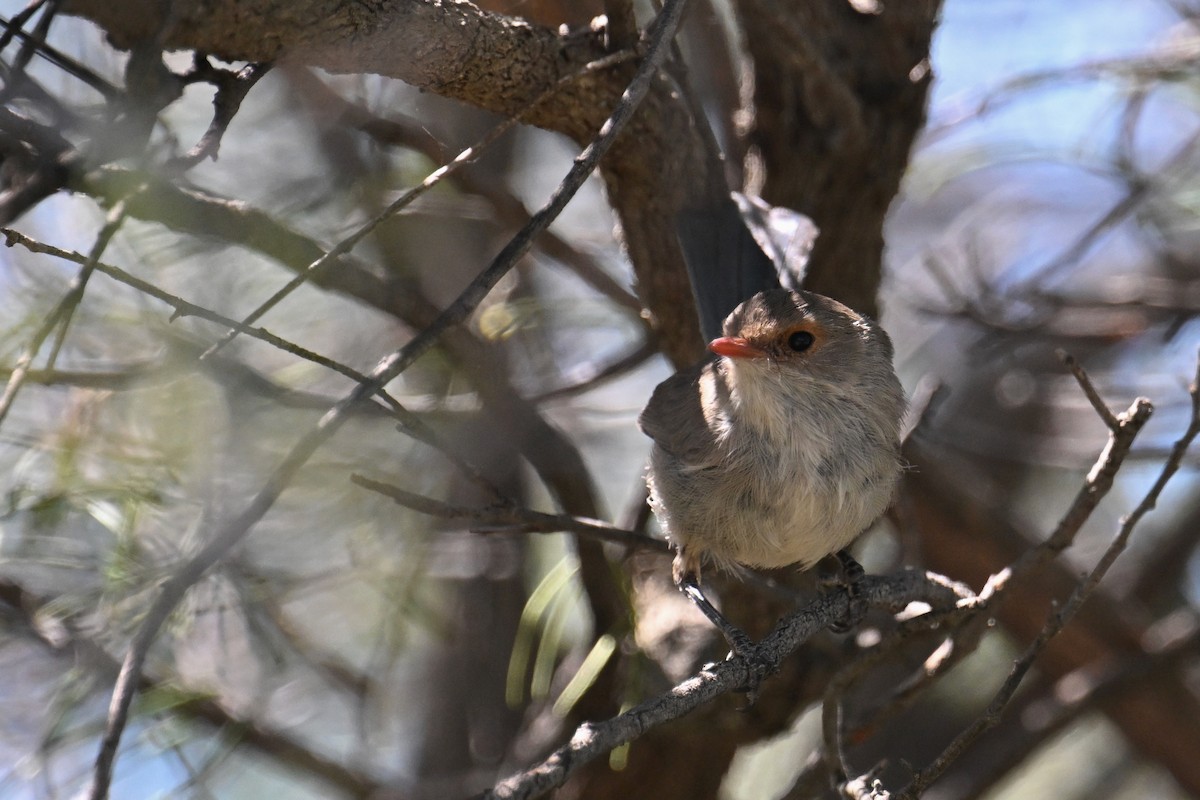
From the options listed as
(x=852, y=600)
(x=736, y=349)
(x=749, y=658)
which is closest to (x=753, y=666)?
(x=749, y=658)

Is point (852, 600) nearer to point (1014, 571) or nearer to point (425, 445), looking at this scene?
point (1014, 571)

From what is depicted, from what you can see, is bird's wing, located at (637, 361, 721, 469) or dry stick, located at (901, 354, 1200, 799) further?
bird's wing, located at (637, 361, 721, 469)

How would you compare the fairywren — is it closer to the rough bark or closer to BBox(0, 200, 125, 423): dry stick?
the rough bark

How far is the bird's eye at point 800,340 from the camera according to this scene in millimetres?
3143

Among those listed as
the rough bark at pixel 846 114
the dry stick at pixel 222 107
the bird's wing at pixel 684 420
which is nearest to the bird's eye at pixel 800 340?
the bird's wing at pixel 684 420

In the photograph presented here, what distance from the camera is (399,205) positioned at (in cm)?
202

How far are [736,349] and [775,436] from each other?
0.27 m

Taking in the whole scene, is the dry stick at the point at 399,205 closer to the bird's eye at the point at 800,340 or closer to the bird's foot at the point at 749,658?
the bird's eye at the point at 800,340

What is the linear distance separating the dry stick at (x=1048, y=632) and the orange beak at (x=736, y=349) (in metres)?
0.92

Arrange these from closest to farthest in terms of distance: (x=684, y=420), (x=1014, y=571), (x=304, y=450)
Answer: (x=304, y=450) < (x=1014, y=571) < (x=684, y=420)

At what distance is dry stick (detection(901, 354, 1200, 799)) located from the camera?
6.95 ft

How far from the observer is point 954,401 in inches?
221

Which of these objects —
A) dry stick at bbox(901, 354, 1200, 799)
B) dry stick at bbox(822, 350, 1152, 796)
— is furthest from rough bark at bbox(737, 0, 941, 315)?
dry stick at bbox(901, 354, 1200, 799)

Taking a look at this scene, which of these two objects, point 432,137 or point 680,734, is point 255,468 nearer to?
point 432,137
